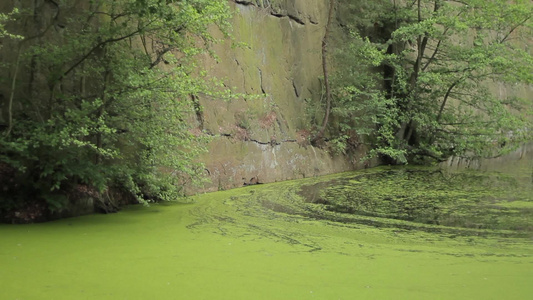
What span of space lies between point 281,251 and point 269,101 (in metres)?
6.12

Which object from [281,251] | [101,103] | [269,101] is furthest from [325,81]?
→ [281,251]

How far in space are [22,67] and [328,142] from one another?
705 centimetres

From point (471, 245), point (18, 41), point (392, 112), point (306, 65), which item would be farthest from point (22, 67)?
point (392, 112)

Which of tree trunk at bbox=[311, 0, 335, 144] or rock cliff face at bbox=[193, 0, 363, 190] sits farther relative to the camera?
tree trunk at bbox=[311, 0, 335, 144]

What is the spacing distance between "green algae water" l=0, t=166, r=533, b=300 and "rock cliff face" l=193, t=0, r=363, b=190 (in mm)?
1418

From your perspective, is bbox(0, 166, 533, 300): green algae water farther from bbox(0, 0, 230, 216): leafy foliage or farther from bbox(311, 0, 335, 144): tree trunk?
bbox(311, 0, 335, 144): tree trunk

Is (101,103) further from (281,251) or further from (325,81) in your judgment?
(325,81)

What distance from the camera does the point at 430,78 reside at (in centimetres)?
1183

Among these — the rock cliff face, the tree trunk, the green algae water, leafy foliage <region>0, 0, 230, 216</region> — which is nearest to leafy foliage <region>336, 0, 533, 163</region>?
the tree trunk

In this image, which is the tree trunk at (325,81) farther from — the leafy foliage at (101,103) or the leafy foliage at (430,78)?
the leafy foliage at (101,103)

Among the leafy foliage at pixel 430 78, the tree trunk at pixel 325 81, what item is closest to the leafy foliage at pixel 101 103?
the tree trunk at pixel 325 81

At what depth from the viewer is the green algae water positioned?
141 inches

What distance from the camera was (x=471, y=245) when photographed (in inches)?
197

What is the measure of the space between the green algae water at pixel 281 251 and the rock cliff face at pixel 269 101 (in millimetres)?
1418
